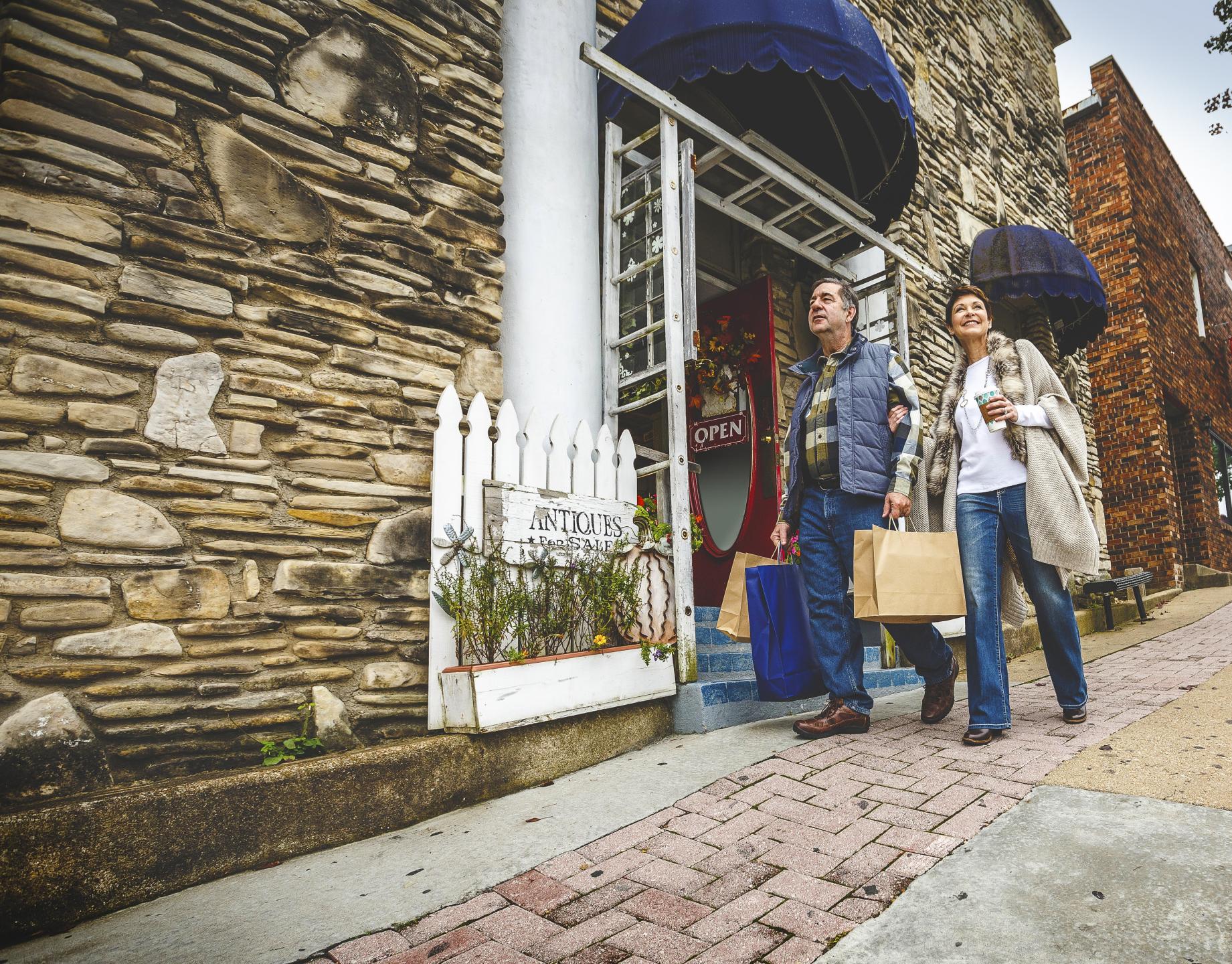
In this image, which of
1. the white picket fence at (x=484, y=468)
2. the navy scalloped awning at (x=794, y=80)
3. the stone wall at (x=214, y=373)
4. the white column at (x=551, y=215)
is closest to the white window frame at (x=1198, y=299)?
the navy scalloped awning at (x=794, y=80)

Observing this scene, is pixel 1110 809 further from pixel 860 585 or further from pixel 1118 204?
pixel 1118 204

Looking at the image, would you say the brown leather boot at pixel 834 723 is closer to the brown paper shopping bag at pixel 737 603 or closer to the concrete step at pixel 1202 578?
the brown paper shopping bag at pixel 737 603

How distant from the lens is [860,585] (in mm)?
2654

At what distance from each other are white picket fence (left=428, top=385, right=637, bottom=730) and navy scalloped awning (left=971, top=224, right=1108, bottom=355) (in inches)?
211

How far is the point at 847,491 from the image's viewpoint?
2908mm

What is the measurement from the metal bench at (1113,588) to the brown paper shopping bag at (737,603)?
5.12m

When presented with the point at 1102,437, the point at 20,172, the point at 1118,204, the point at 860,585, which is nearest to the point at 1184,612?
the point at 1102,437

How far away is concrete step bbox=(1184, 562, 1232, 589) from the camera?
10516mm

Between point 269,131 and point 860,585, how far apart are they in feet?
9.25

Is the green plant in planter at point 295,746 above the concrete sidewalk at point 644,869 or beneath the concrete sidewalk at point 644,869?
above

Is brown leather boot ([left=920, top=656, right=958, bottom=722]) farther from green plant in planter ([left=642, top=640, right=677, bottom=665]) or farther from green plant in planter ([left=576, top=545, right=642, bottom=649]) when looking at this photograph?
green plant in planter ([left=576, top=545, right=642, bottom=649])

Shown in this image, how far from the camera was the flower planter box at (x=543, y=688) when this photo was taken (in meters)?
2.54

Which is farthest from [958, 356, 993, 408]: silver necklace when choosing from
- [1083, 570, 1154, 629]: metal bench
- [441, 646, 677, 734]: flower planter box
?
[1083, 570, 1154, 629]: metal bench

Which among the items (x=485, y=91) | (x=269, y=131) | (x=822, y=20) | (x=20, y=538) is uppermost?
(x=822, y=20)
